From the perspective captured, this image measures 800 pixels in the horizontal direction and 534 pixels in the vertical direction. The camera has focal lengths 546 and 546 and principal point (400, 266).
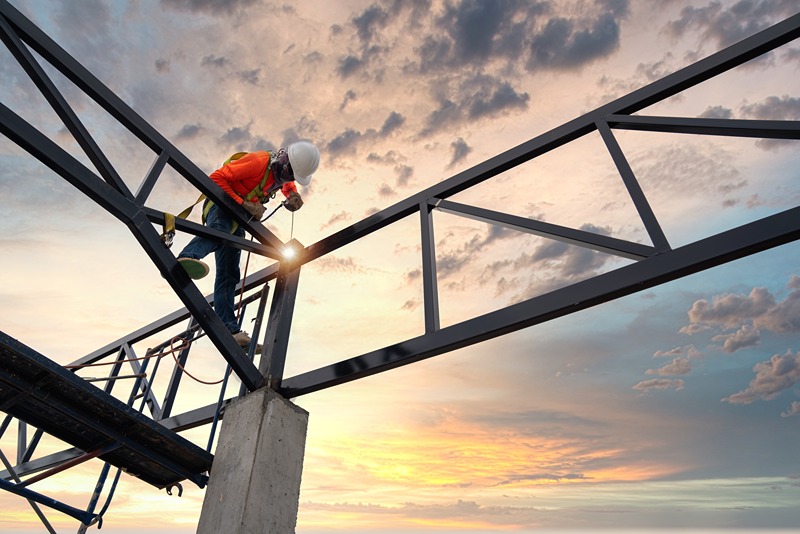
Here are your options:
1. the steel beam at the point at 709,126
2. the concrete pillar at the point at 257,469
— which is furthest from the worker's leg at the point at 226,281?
the steel beam at the point at 709,126

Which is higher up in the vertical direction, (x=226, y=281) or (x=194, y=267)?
(x=226, y=281)

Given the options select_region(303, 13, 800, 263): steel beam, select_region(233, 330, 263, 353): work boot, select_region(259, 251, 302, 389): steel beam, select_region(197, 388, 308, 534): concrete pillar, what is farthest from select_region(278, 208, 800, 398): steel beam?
select_region(303, 13, 800, 263): steel beam

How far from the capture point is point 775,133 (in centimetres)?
381

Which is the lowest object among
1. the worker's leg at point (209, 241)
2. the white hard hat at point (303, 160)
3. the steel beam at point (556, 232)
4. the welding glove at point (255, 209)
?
the steel beam at point (556, 232)

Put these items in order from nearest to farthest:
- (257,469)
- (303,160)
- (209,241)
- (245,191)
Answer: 1. (257,469)
2. (209,241)
3. (245,191)
4. (303,160)

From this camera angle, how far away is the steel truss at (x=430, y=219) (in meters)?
3.80

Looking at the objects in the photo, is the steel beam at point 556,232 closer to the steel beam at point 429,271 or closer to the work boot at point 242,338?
the steel beam at point 429,271

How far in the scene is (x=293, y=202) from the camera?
651 cm

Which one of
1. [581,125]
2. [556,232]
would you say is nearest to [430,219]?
[556,232]

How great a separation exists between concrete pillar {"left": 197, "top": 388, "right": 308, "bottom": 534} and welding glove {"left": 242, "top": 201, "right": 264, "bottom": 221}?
2.00m

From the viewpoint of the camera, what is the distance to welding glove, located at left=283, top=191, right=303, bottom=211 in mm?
6484

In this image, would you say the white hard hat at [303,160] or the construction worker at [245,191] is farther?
the white hard hat at [303,160]

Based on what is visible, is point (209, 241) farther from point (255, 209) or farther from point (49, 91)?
point (49, 91)

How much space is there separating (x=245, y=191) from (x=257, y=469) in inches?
118
